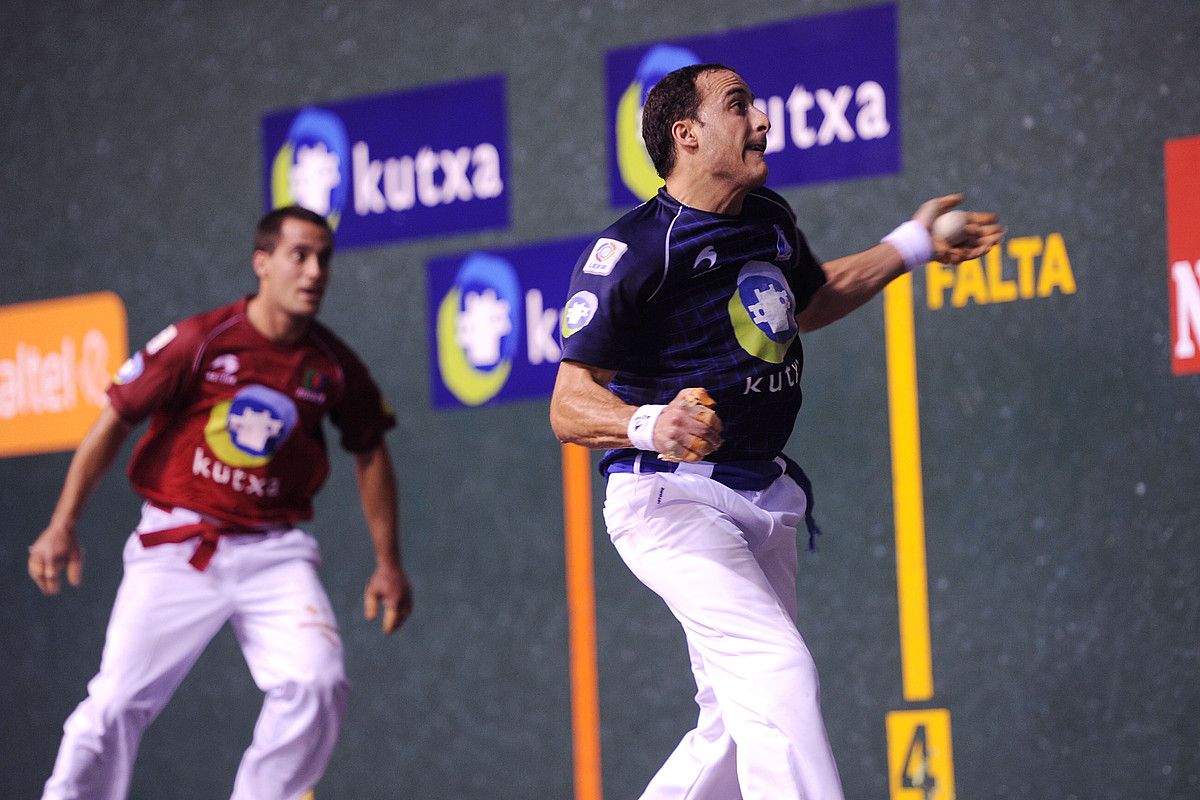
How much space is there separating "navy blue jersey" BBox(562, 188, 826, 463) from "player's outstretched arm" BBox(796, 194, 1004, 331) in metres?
0.28

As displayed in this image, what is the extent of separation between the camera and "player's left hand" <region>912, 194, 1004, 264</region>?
3406mm

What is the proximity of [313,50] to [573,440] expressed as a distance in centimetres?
301

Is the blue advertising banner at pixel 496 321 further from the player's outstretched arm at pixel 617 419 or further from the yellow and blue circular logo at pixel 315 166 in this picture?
Result: the player's outstretched arm at pixel 617 419

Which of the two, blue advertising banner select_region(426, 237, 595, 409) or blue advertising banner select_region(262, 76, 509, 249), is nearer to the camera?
blue advertising banner select_region(426, 237, 595, 409)

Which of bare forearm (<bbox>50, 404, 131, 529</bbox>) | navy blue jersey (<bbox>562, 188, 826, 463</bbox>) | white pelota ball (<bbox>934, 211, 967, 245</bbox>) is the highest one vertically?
white pelota ball (<bbox>934, 211, 967, 245</bbox>)

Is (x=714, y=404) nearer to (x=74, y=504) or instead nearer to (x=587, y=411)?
(x=587, y=411)

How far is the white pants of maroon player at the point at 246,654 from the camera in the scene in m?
3.97

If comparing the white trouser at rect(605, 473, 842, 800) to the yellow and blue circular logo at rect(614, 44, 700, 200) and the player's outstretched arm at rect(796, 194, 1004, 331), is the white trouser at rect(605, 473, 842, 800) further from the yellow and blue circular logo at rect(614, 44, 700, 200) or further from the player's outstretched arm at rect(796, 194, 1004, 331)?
the yellow and blue circular logo at rect(614, 44, 700, 200)

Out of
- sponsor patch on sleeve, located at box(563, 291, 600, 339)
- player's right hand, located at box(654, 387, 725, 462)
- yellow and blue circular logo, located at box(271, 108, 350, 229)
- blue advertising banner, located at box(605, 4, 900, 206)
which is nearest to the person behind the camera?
player's right hand, located at box(654, 387, 725, 462)

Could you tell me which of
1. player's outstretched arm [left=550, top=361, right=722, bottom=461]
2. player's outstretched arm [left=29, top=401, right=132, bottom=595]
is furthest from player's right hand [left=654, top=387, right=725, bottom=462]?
player's outstretched arm [left=29, top=401, right=132, bottom=595]

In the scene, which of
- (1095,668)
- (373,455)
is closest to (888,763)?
(1095,668)

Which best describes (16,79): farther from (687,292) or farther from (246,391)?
(687,292)

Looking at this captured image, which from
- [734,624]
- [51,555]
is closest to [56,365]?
[51,555]

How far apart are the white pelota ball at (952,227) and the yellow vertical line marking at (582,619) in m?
1.83
